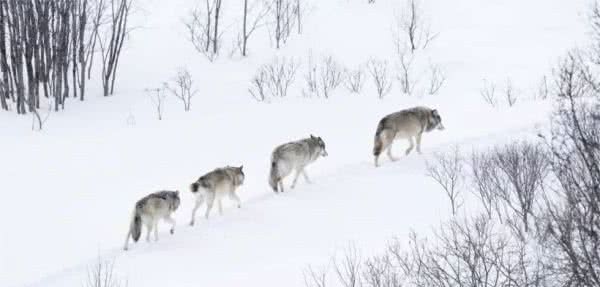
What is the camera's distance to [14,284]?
1061cm

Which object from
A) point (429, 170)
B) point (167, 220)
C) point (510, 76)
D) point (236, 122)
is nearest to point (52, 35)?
point (236, 122)

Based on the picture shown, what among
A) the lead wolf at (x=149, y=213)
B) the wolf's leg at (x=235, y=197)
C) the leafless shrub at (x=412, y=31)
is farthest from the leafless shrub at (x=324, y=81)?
the lead wolf at (x=149, y=213)

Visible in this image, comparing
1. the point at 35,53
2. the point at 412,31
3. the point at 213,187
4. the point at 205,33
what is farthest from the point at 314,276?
the point at 205,33

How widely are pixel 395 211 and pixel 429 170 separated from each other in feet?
5.40

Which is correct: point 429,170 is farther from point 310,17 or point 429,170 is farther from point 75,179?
point 310,17

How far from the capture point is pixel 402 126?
15.4 m

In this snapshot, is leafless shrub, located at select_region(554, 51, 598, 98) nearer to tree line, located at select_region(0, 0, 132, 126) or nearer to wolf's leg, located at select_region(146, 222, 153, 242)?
wolf's leg, located at select_region(146, 222, 153, 242)

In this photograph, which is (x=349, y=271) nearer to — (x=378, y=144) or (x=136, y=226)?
(x=136, y=226)

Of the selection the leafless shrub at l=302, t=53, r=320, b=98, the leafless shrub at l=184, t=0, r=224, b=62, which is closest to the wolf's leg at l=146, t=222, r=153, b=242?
the leafless shrub at l=302, t=53, r=320, b=98

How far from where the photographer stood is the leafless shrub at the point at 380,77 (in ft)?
84.4

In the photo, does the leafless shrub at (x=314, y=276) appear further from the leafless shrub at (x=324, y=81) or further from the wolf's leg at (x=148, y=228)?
the leafless shrub at (x=324, y=81)

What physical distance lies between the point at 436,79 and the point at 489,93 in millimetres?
2965

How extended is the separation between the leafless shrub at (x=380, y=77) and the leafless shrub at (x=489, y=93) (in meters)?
3.73

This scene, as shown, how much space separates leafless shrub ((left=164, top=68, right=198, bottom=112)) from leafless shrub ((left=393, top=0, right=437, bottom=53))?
38.1 ft
